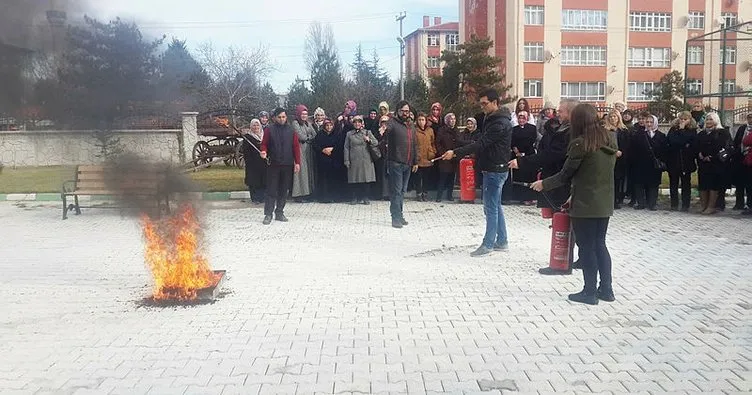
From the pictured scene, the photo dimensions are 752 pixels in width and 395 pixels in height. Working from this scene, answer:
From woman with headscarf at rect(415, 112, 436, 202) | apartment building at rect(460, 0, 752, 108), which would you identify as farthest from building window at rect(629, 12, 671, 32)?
woman with headscarf at rect(415, 112, 436, 202)

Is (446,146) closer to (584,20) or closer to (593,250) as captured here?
(593,250)

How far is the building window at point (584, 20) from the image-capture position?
46.3m

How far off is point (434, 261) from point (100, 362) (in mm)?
4203

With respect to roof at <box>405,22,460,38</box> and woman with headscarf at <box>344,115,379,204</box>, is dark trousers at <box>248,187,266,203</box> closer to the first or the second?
woman with headscarf at <box>344,115,379,204</box>

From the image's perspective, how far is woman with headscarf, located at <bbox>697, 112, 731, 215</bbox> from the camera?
1141 cm

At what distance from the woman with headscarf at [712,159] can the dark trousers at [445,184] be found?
15.6ft

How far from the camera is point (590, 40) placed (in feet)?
152

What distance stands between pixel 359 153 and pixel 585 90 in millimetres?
38294

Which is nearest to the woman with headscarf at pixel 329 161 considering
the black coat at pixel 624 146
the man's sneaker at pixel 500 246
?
the black coat at pixel 624 146

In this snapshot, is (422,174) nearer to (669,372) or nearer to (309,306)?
→ (309,306)

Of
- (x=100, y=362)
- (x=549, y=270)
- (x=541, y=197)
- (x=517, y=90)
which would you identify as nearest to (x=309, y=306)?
(x=100, y=362)

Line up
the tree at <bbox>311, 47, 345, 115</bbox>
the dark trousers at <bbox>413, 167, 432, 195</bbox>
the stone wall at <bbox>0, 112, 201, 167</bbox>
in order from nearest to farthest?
the stone wall at <bbox>0, 112, 201, 167</bbox>, the dark trousers at <bbox>413, 167, 432, 195</bbox>, the tree at <bbox>311, 47, 345, 115</bbox>

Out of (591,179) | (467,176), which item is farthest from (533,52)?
(591,179)

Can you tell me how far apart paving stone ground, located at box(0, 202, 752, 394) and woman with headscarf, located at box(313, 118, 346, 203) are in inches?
163
